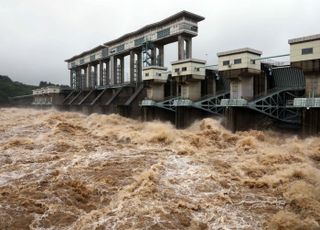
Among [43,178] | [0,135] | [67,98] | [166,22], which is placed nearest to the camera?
[43,178]

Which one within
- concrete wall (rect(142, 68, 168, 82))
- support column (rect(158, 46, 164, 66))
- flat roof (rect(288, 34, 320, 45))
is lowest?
concrete wall (rect(142, 68, 168, 82))

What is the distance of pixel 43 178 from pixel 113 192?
226 centimetres

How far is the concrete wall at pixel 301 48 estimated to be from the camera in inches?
600

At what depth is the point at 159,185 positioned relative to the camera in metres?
9.02

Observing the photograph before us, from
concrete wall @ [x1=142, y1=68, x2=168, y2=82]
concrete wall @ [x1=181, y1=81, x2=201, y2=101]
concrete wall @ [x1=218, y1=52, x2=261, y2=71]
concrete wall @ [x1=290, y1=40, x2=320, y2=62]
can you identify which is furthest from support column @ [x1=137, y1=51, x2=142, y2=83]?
concrete wall @ [x1=290, y1=40, x2=320, y2=62]

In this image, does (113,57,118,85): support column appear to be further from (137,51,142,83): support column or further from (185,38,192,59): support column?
(185,38,192,59): support column

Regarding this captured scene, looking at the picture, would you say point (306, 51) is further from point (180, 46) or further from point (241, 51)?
point (180, 46)

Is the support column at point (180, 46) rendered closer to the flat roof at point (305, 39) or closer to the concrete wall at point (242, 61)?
the concrete wall at point (242, 61)

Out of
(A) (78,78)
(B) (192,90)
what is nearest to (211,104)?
(B) (192,90)

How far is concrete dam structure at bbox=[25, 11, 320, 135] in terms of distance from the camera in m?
15.9

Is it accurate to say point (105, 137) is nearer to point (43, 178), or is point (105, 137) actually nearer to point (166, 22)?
point (43, 178)

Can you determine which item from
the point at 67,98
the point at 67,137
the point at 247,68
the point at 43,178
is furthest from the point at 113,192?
the point at 67,98

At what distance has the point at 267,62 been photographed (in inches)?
799

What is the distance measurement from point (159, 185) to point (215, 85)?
51.8 ft
